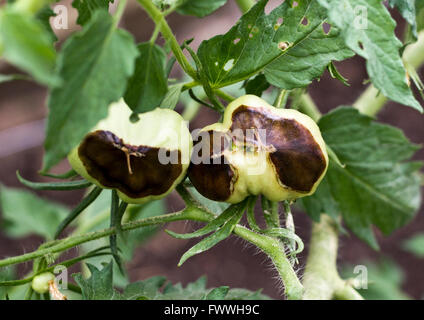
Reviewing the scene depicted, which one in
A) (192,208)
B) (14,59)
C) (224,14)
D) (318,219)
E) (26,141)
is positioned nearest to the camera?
(14,59)

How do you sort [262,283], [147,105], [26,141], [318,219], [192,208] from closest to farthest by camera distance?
1. [147,105]
2. [192,208]
3. [318,219]
4. [262,283]
5. [26,141]

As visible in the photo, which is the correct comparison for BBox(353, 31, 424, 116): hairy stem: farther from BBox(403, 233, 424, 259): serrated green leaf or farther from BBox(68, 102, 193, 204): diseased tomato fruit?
BBox(403, 233, 424, 259): serrated green leaf

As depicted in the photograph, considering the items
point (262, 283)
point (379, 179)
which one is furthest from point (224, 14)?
point (379, 179)

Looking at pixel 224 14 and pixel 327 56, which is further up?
pixel 224 14

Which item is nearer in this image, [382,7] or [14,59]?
[14,59]
